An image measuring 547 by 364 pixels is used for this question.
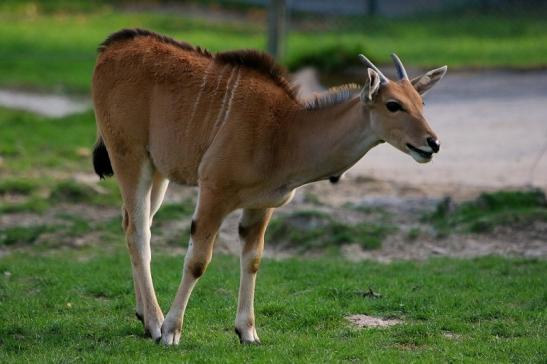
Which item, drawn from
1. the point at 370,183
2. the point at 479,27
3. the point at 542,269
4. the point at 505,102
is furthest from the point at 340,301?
the point at 479,27

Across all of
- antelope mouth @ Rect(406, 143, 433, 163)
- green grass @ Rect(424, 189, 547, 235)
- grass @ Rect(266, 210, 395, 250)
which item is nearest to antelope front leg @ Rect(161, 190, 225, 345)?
antelope mouth @ Rect(406, 143, 433, 163)

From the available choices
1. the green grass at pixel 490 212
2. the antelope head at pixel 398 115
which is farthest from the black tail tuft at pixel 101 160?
the green grass at pixel 490 212

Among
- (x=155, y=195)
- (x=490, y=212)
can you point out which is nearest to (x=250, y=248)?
(x=155, y=195)

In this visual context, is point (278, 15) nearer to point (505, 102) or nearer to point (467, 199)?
point (505, 102)

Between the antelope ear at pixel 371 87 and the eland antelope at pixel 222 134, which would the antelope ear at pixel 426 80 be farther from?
the antelope ear at pixel 371 87

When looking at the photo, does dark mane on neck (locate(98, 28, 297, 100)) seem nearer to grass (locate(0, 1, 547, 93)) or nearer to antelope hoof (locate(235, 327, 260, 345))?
antelope hoof (locate(235, 327, 260, 345))

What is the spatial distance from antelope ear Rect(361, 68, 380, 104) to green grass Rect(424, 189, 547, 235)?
421 cm

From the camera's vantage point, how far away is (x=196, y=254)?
289 inches

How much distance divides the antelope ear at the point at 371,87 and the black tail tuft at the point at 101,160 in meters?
2.30

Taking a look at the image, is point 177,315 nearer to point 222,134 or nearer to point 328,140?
point 222,134

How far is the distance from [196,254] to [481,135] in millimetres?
8478

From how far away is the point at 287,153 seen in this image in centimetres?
740

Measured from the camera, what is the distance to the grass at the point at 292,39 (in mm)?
19672

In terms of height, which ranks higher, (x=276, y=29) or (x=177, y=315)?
(x=177, y=315)
